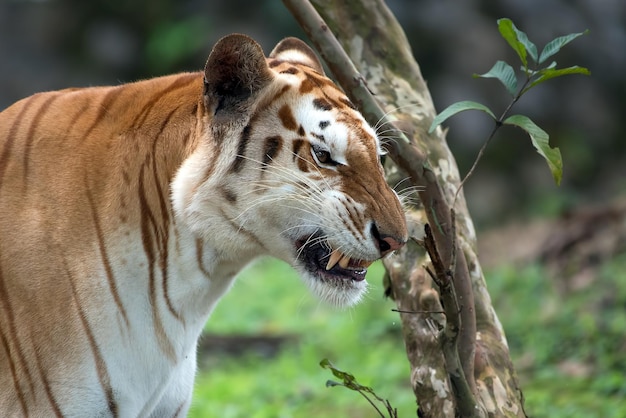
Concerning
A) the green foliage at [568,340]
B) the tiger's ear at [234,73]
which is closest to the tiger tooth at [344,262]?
the tiger's ear at [234,73]

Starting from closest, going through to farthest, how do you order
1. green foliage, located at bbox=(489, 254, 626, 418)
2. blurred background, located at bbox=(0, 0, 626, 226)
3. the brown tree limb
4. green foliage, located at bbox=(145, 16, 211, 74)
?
1. the brown tree limb
2. green foliage, located at bbox=(489, 254, 626, 418)
3. blurred background, located at bbox=(0, 0, 626, 226)
4. green foliage, located at bbox=(145, 16, 211, 74)

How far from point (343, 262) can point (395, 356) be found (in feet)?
15.1

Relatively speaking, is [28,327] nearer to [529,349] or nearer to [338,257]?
[338,257]

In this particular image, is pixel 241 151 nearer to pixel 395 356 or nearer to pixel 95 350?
pixel 95 350

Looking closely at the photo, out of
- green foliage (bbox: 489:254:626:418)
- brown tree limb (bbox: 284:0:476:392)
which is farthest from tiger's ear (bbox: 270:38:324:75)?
green foliage (bbox: 489:254:626:418)

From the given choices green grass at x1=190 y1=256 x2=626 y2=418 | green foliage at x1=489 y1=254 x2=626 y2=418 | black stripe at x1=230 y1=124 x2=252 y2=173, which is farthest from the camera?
green grass at x1=190 y1=256 x2=626 y2=418

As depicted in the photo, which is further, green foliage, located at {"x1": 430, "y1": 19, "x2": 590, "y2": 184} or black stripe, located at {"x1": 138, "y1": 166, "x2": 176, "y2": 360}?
black stripe, located at {"x1": 138, "y1": 166, "x2": 176, "y2": 360}

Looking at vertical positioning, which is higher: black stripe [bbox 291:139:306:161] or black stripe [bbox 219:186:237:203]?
black stripe [bbox 291:139:306:161]

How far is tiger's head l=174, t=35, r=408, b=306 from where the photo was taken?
2828mm

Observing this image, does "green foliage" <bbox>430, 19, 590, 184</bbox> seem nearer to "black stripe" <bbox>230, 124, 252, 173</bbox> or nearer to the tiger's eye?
the tiger's eye

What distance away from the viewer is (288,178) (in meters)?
2.88

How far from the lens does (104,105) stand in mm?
3232

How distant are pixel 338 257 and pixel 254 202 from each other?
1.09ft

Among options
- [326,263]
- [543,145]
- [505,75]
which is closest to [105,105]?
[326,263]
